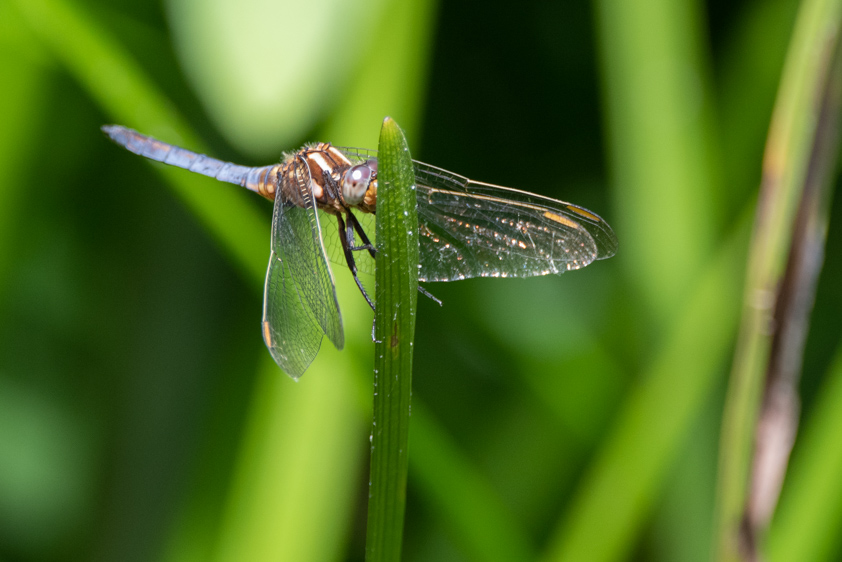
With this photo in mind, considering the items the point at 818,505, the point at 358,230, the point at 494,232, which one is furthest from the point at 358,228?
the point at 818,505

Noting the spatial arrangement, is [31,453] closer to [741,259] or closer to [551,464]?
[551,464]

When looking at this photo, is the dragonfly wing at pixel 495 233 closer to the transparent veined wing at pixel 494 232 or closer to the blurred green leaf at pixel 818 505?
the transparent veined wing at pixel 494 232

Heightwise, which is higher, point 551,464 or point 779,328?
point 779,328

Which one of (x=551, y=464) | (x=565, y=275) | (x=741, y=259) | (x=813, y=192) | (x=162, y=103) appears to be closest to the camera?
(x=813, y=192)

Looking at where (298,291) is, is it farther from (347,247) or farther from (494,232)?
(494,232)

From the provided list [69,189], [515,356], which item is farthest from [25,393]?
[515,356]

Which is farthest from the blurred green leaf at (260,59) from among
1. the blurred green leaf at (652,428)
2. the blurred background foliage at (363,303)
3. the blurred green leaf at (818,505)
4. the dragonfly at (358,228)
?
the blurred green leaf at (818,505)

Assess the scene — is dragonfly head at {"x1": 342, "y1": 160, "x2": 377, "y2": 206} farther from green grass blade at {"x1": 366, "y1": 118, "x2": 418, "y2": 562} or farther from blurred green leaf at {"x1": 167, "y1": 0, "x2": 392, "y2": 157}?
green grass blade at {"x1": 366, "y1": 118, "x2": 418, "y2": 562}

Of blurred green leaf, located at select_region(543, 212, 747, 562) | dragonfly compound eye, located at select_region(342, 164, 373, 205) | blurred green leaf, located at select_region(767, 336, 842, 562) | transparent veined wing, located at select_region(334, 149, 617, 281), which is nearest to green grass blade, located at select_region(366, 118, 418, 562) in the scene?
dragonfly compound eye, located at select_region(342, 164, 373, 205)
